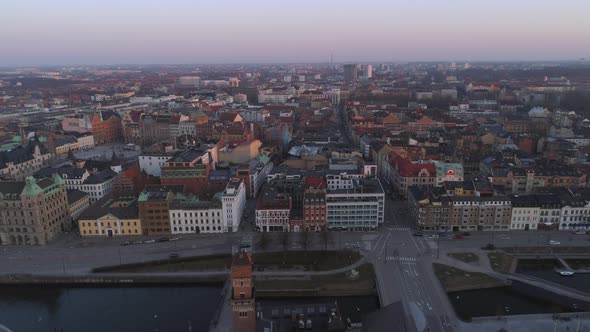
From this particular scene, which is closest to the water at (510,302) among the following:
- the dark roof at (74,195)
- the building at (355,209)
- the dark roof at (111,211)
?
the building at (355,209)

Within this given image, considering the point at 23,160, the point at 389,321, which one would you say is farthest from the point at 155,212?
the point at 23,160

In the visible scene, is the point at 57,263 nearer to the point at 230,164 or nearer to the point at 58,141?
the point at 230,164

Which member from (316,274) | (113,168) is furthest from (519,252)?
(113,168)

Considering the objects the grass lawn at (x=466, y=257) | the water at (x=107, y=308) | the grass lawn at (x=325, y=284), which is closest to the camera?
Answer: the water at (x=107, y=308)

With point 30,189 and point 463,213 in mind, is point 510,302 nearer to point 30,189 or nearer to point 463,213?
point 463,213

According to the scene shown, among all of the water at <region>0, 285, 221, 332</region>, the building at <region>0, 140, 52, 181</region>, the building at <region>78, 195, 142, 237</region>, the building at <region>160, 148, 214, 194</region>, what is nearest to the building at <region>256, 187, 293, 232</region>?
the water at <region>0, 285, 221, 332</region>

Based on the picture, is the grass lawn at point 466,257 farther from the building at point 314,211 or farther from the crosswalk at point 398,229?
the building at point 314,211
